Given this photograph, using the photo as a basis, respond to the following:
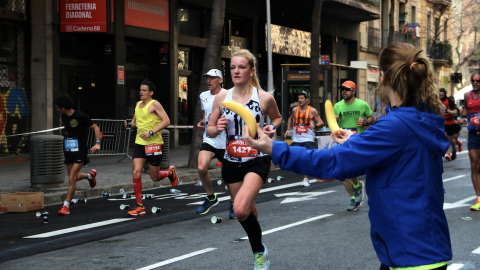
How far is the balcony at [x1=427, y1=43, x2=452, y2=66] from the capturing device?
44719mm

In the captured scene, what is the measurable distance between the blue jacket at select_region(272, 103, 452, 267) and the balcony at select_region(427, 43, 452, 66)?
4401 cm

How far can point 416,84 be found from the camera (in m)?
2.49

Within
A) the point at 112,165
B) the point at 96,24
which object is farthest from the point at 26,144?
the point at 96,24

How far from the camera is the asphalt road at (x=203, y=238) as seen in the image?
18.0 ft

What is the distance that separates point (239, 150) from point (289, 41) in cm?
2261

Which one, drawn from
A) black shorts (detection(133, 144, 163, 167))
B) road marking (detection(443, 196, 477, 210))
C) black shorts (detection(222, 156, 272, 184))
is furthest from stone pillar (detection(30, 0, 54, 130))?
black shorts (detection(222, 156, 272, 184))

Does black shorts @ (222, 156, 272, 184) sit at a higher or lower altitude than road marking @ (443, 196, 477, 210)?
higher

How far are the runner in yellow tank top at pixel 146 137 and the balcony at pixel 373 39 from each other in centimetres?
2935

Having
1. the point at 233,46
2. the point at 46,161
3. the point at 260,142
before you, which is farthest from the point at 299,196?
the point at 233,46

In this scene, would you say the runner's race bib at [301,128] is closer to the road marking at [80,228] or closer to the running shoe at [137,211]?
the running shoe at [137,211]

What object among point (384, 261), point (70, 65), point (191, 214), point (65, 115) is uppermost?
point (70, 65)

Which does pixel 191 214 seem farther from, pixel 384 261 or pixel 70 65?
pixel 70 65

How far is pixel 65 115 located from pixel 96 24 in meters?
7.96

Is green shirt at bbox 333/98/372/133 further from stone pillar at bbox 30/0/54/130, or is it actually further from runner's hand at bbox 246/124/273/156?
stone pillar at bbox 30/0/54/130
